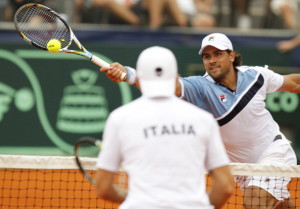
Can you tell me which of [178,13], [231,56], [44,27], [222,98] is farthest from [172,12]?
[222,98]

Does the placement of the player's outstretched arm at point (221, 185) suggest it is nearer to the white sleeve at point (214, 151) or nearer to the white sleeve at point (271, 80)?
the white sleeve at point (214, 151)

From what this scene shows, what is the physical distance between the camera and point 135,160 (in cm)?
317

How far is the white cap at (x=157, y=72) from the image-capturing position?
10.5ft

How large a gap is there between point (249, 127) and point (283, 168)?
1.50 ft

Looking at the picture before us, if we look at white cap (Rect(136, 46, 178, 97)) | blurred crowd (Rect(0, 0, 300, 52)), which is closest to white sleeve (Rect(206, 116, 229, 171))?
white cap (Rect(136, 46, 178, 97))

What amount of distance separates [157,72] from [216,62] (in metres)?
2.35

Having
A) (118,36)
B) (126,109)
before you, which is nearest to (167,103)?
(126,109)

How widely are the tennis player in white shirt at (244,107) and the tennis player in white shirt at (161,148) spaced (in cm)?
193

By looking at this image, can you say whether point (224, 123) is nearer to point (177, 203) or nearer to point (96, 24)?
point (177, 203)

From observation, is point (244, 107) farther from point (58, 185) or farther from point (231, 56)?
point (58, 185)

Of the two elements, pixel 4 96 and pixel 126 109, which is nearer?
pixel 126 109

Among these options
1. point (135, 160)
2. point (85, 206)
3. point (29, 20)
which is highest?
point (29, 20)

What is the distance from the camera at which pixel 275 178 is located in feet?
17.7

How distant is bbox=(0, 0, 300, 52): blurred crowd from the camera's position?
995 centimetres
